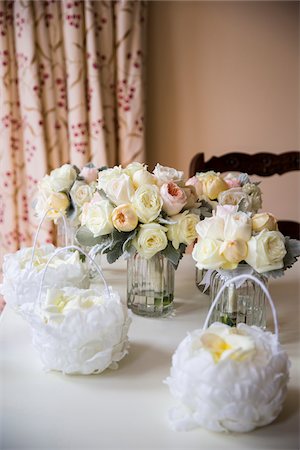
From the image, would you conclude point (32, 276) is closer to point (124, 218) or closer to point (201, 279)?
point (124, 218)

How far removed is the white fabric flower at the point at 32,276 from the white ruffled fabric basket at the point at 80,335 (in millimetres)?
151

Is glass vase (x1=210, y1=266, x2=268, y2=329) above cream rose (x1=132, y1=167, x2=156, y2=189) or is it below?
below

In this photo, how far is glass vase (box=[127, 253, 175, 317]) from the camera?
1162 mm

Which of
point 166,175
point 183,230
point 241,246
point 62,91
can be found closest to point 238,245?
point 241,246

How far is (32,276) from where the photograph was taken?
1.07 metres

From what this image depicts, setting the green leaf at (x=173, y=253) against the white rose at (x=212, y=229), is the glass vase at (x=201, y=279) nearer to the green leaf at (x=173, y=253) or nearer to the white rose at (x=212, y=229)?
the green leaf at (x=173, y=253)

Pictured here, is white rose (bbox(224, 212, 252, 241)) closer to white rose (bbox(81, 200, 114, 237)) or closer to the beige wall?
white rose (bbox(81, 200, 114, 237))

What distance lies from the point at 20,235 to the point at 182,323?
1507 millimetres

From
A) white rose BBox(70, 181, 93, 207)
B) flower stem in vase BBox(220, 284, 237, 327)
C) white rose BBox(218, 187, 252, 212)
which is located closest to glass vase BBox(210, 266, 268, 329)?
flower stem in vase BBox(220, 284, 237, 327)

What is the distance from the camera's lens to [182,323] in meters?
1.13

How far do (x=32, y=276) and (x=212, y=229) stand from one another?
373 millimetres

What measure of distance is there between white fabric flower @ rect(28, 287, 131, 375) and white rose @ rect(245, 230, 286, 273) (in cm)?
25

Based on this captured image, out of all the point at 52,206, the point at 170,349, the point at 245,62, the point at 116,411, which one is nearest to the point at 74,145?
the point at 245,62

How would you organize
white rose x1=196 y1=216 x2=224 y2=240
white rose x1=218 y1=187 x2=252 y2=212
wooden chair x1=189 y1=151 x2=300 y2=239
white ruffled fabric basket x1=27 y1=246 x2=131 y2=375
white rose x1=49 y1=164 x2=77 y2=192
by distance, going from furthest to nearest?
1. wooden chair x1=189 y1=151 x2=300 y2=239
2. white rose x1=49 y1=164 x2=77 y2=192
3. white rose x1=218 y1=187 x2=252 y2=212
4. white rose x1=196 y1=216 x2=224 y2=240
5. white ruffled fabric basket x1=27 y1=246 x2=131 y2=375
